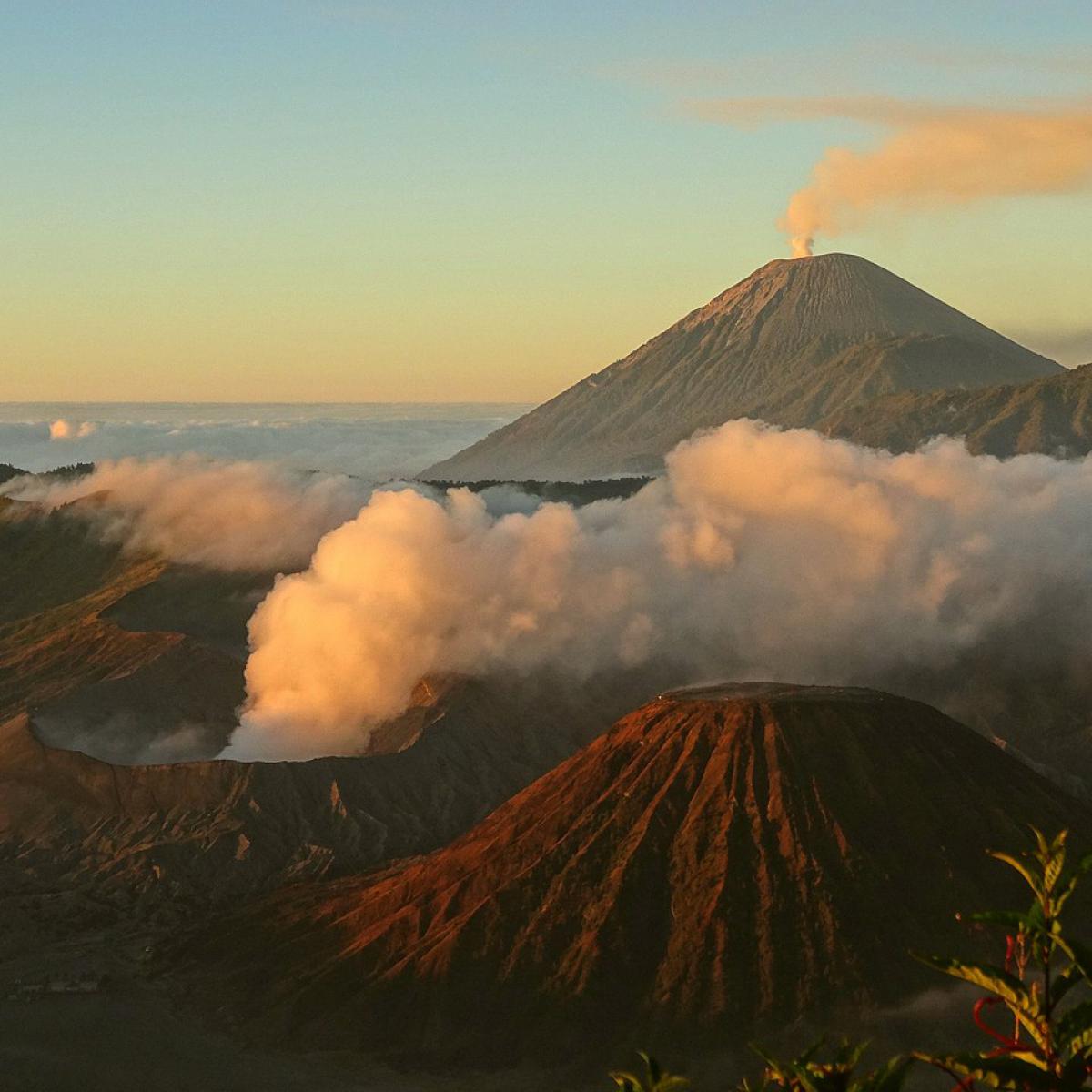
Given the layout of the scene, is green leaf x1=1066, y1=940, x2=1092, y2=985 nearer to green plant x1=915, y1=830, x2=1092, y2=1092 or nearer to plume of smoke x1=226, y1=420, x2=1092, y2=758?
green plant x1=915, y1=830, x2=1092, y2=1092

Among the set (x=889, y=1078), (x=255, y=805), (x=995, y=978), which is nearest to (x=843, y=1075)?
(x=889, y=1078)

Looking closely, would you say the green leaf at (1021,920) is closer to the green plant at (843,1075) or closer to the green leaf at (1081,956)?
the green leaf at (1081,956)

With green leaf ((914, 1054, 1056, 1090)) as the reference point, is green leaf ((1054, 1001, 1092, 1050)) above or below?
above

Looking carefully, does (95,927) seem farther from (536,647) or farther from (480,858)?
(536,647)

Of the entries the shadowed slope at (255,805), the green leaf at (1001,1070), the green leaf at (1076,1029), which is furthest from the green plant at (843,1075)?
the shadowed slope at (255,805)

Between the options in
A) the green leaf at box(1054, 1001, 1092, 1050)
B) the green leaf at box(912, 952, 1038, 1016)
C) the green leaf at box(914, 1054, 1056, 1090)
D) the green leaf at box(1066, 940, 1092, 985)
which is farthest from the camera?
the green leaf at box(1054, 1001, 1092, 1050)

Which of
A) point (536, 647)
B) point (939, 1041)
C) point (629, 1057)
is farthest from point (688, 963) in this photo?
point (536, 647)

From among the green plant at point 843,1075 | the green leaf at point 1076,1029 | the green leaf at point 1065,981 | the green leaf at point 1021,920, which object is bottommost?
the green plant at point 843,1075

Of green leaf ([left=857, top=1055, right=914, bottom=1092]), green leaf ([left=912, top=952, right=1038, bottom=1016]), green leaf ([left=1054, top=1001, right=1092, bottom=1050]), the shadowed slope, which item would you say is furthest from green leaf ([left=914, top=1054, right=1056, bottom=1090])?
the shadowed slope
